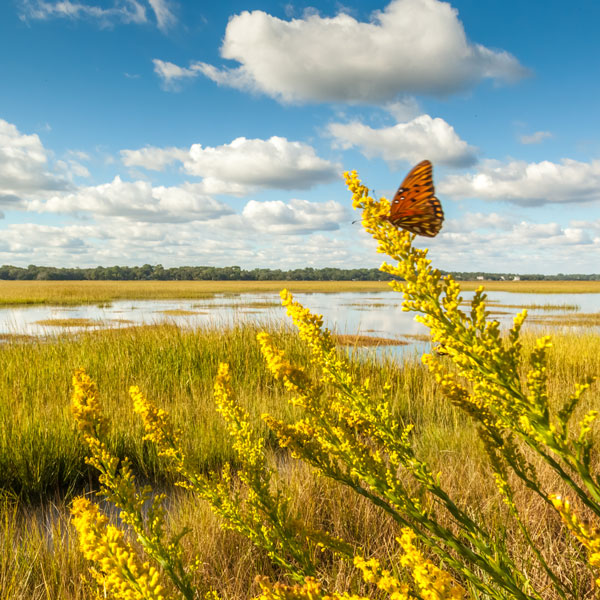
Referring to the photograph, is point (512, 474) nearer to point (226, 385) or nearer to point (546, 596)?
point (546, 596)

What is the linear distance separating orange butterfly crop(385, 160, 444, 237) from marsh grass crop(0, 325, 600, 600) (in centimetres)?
176

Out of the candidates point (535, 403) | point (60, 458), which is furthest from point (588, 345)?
point (535, 403)

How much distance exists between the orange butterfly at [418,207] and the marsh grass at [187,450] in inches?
69.4

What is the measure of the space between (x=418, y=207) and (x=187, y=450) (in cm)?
172

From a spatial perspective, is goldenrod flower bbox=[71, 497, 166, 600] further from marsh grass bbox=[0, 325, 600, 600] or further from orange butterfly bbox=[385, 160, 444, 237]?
marsh grass bbox=[0, 325, 600, 600]

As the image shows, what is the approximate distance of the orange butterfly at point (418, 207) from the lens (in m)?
1.37

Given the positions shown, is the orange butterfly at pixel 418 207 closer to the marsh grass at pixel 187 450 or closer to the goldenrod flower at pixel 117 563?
the goldenrod flower at pixel 117 563

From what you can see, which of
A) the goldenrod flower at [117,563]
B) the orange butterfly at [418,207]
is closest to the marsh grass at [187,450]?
the goldenrod flower at [117,563]

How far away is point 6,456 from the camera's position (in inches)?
205

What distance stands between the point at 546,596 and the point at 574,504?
1266 millimetres

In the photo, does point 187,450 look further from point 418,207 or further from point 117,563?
point 418,207

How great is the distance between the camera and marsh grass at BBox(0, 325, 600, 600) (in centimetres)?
318

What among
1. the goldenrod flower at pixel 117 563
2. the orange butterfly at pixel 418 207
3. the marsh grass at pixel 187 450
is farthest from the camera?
the marsh grass at pixel 187 450

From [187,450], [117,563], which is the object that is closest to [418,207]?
[117,563]
